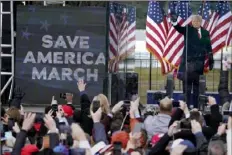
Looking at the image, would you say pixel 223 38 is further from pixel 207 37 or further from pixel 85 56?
pixel 85 56

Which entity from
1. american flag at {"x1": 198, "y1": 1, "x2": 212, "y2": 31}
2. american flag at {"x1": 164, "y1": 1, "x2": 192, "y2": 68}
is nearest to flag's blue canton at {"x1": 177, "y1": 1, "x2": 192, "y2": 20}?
american flag at {"x1": 164, "y1": 1, "x2": 192, "y2": 68}

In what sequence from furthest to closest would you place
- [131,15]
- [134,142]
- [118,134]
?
[131,15]
[118,134]
[134,142]

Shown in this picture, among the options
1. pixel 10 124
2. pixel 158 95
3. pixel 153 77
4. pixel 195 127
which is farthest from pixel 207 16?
pixel 195 127

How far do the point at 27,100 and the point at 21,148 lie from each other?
911 cm

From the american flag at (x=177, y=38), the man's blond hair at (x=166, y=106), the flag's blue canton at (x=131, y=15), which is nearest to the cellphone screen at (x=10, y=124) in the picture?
the man's blond hair at (x=166, y=106)

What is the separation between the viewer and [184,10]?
17.1 meters

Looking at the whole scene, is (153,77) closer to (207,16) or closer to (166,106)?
(207,16)

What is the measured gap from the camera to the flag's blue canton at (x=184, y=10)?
17.0 metres

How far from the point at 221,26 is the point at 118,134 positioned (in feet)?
27.5

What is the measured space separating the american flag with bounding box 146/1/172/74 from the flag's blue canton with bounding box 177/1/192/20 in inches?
18.1

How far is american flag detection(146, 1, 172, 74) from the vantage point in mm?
17422

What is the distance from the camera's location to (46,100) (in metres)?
17.8

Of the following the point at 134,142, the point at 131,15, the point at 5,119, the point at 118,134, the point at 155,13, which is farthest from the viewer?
the point at 131,15

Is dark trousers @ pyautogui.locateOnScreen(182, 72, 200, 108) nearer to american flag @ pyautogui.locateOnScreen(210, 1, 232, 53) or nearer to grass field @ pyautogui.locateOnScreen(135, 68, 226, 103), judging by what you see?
grass field @ pyautogui.locateOnScreen(135, 68, 226, 103)
